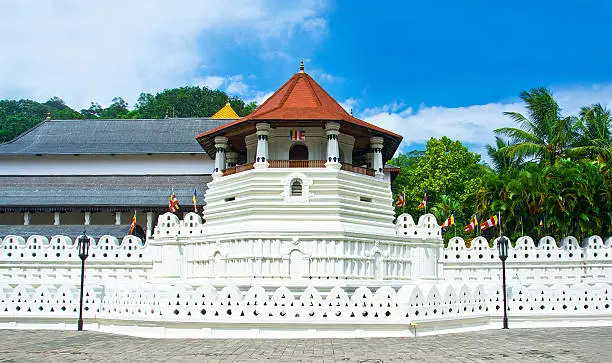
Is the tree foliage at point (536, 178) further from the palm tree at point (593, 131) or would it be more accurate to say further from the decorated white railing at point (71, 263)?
the decorated white railing at point (71, 263)

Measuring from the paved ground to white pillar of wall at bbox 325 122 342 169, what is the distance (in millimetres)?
10478

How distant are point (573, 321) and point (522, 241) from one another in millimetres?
7650

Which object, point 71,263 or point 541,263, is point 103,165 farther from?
point 541,263

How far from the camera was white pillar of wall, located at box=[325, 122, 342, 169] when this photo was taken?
82.4 ft

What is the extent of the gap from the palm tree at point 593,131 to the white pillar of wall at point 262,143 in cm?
1967

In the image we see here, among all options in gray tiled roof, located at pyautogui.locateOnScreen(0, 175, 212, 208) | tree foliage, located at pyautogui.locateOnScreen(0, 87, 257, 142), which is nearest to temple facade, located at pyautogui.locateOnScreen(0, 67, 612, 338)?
gray tiled roof, located at pyautogui.locateOnScreen(0, 175, 212, 208)

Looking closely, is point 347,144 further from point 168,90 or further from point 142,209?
point 168,90

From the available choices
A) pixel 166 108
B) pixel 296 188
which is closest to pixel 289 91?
pixel 296 188

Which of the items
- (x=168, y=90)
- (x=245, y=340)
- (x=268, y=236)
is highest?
(x=168, y=90)

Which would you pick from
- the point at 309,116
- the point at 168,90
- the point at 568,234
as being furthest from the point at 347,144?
the point at 168,90

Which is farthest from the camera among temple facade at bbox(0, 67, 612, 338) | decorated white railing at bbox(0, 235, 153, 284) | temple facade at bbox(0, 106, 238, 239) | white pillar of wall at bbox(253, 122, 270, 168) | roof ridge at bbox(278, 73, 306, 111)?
temple facade at bbox(0, 106, 238, 239)

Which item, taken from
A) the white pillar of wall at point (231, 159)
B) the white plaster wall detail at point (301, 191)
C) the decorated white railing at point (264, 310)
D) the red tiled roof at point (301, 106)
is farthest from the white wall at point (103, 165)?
the decorated white railing at point (264, 310)

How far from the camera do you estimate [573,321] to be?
61.4 feet

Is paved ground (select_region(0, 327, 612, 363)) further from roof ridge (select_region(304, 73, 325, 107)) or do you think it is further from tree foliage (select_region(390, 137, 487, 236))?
tree foliage (select_region(390, 137, 487, 236))
